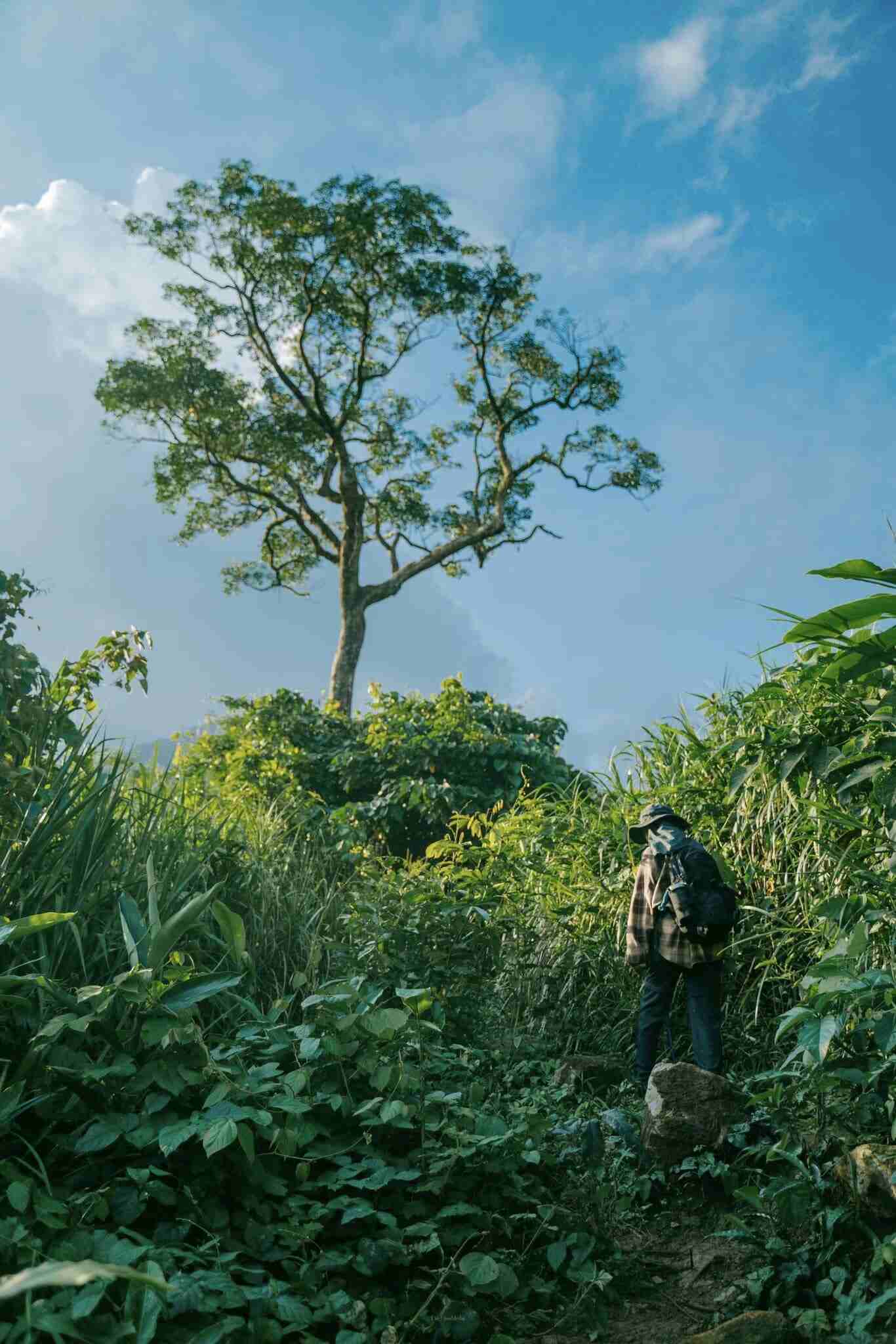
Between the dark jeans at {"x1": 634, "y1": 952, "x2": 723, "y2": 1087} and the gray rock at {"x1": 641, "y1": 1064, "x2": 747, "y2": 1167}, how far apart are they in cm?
70

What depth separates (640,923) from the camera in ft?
16.8

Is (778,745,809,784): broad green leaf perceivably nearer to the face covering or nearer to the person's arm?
the face covering

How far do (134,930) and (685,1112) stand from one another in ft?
7.00

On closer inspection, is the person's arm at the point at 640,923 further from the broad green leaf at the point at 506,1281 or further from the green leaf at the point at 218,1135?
the green leaf at the point at 218,1135

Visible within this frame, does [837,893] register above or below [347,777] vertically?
below

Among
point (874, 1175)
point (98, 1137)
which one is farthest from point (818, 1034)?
point (98, 1137)

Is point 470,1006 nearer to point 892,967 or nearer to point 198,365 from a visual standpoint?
point 892,967

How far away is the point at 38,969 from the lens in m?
3.62

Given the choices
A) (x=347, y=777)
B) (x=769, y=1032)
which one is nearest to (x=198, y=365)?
(x=347, y=777)

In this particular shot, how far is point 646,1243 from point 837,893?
184cm

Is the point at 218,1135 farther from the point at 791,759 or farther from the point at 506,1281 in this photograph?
the point at 791,759

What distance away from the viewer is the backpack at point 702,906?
4785 millimetres

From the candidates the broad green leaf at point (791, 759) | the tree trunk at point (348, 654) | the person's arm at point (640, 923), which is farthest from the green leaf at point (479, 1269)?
the tree trunk at point (348, 654)

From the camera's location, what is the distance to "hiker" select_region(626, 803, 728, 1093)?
482 cm
